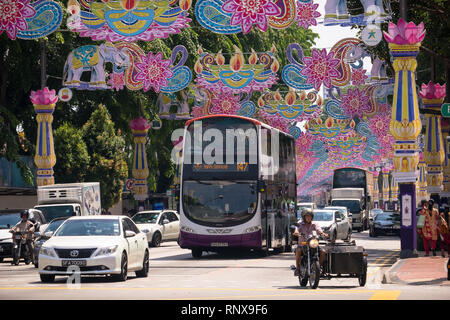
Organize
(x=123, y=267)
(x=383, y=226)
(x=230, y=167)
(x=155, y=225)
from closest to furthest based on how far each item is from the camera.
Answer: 1. (x=123, y=267)
2. (x=230, y=167)
3. (x=155, y=225)
4. (x=383, y=226)

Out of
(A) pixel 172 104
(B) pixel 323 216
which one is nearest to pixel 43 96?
(A) pixel 172 104

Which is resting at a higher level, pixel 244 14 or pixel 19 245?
pixel 244 14

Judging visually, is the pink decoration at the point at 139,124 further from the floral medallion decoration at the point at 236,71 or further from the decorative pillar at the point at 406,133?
the decorative pillar at the point at 406,133

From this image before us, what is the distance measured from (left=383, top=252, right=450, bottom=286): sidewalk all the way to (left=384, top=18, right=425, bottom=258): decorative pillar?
1.69 metres

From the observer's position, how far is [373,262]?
30.0 m

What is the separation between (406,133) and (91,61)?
12.5 meters

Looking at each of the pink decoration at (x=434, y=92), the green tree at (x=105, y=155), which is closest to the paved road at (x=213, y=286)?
the pink decoration at (x=434, y=92)

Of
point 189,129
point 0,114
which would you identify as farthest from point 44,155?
point 189,129

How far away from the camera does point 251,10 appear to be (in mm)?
30531

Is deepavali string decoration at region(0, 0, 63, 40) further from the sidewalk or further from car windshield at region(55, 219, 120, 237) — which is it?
the sidewalk

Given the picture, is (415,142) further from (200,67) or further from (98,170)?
(98,170)

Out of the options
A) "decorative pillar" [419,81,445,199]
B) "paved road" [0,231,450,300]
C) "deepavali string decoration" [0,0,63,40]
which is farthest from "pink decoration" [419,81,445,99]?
"deepavali string decoration" [0,0,63,40]

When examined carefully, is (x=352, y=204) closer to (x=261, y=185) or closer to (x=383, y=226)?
(x=383, y=226)

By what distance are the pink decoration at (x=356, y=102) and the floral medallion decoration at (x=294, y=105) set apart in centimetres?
132
